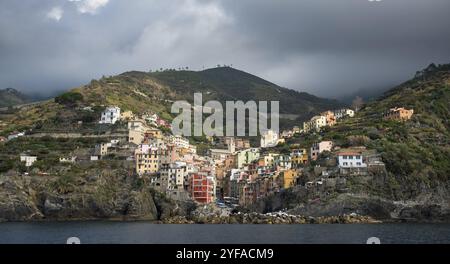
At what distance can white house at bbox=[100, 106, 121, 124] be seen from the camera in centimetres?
8125

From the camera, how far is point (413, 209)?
55.9 metres

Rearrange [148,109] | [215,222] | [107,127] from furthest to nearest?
[148,109] < [107,127] < [215,222]

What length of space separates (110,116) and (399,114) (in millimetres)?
38274

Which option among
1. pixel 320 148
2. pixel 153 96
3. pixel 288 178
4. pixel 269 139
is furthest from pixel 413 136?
pixel 153 96

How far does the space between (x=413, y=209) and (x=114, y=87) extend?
2619 inches

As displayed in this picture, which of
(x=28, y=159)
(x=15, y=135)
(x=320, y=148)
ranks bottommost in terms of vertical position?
(x=28, y=159)

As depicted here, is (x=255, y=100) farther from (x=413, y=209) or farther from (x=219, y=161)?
(x=413, y=209)

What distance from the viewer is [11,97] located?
608ft

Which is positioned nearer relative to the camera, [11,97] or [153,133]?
[153,133]

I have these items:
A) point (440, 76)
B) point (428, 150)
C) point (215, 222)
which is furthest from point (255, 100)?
point (215, 222)

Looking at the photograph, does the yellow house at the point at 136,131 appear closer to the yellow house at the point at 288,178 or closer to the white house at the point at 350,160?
the yellow house at the point at 288,178

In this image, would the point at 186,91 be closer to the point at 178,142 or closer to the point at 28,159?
the point at 178,142

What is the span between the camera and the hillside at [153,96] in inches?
3438

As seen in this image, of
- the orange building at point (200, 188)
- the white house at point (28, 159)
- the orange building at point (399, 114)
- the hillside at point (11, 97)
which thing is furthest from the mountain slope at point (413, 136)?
the hillside at point (11, 97)
